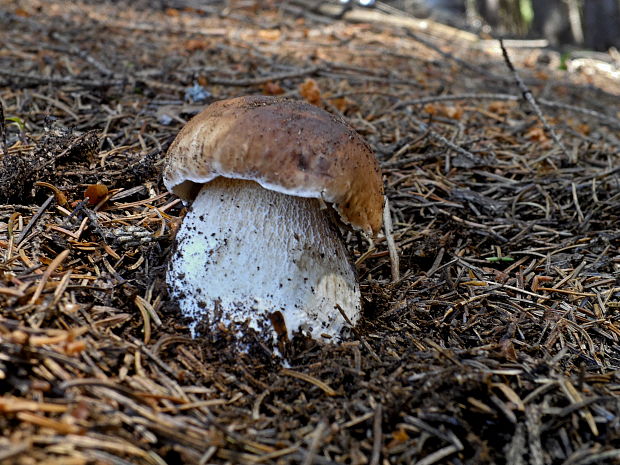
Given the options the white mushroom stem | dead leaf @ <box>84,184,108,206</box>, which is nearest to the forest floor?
dead leaf @ <box>84,184,108,206</box>

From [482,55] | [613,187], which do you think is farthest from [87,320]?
[482,55]

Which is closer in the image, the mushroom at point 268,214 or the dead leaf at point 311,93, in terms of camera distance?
the mushroom at point 268,214

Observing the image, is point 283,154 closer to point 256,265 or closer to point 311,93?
point 256,265

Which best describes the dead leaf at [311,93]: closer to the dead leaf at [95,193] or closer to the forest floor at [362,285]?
the forest floor at [362,285]

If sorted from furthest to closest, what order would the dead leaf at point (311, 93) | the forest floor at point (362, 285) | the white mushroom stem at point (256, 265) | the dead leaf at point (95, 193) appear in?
the dead leaf at point (311, 93) < the dead leaf at point (95, 193) < the white mushroom stem at point (256, 265) < the forest floor at point (362, 285)

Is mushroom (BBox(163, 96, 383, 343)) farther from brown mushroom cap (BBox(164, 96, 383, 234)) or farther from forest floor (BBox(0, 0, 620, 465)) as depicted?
forest floor (BBox(0, 0, 620, 465))

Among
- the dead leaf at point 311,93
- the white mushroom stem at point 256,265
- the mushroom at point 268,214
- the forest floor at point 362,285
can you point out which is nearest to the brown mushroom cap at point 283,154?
the mushroom at point 268,214

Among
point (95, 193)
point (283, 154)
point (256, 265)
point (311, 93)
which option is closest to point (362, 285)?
point (256, 265)
